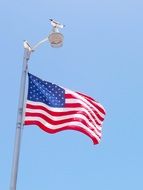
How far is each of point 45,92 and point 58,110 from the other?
22.9 inches

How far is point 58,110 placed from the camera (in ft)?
50.7

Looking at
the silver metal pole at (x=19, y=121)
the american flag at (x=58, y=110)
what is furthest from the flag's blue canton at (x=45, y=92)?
the silver metal pole at (x=19, y=121)

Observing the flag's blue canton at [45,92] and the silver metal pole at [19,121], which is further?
the flag's blue canton at [45,92]

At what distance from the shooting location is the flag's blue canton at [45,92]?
15.2m

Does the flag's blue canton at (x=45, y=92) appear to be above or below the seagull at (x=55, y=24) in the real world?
below

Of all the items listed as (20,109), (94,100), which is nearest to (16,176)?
(20,109)

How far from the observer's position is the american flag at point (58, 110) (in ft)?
49.1

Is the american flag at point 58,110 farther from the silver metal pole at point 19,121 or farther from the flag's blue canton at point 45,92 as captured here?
the silver metal pole at point 19,121

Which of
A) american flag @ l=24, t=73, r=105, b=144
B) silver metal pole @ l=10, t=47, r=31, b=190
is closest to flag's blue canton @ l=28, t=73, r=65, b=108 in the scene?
american flag @ l=24, t=73, r=105, b=144

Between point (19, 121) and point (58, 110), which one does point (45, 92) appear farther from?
point (19, 121)

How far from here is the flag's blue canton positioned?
15.2 meters

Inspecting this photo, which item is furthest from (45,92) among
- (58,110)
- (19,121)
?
(19,121)

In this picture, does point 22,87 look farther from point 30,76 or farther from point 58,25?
point 58,25

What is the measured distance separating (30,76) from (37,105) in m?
0.79
